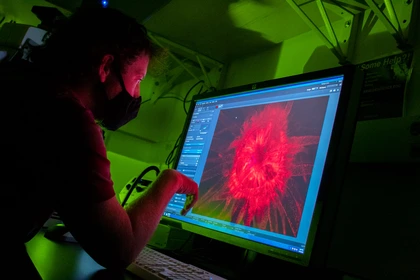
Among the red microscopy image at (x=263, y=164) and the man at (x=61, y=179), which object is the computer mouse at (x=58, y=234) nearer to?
the man at (x=61, y=179)

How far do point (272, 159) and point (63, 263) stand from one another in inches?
20.4

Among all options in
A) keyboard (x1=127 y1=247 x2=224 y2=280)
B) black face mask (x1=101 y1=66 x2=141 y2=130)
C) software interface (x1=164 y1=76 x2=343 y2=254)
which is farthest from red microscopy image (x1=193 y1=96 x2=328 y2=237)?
black face mask (x1=101 y1=66 x2=141 y2=130)

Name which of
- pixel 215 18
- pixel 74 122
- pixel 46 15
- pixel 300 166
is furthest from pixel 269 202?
pixel 46 15

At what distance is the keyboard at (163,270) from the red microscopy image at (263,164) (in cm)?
20

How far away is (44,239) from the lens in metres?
0.91

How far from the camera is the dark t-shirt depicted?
1.97ft

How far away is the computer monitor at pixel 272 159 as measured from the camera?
72 cm

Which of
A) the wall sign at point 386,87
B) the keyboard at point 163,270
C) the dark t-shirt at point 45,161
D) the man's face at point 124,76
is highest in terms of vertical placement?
the wall sign at point 386,87

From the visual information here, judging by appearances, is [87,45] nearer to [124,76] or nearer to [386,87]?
[124,76]

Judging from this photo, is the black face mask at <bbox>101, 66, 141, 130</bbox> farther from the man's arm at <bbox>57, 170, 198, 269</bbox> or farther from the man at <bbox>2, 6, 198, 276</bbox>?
the man's arm at <bbox>57, 170, 198, 269</bbox>

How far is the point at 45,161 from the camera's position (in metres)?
0.61

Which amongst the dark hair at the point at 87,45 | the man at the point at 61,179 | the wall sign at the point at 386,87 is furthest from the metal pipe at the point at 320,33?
the man at the point at 61,179

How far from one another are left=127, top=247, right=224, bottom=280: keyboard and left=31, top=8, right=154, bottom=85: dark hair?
1.40 ft

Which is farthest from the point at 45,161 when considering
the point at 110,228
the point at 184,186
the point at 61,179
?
the point at 184,186
